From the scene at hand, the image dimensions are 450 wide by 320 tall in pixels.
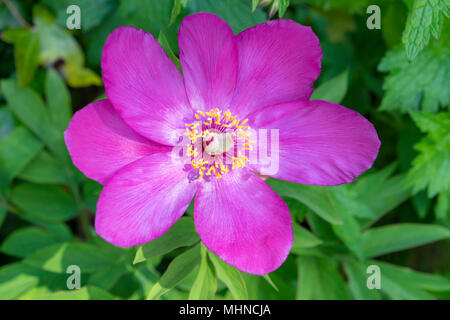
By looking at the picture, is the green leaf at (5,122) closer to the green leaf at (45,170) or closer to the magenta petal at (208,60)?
the green leaf at (45,170)

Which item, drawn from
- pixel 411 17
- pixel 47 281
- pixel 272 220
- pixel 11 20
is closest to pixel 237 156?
pixel 272 220

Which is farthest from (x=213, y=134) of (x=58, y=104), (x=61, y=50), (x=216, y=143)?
(x=61, y=50)

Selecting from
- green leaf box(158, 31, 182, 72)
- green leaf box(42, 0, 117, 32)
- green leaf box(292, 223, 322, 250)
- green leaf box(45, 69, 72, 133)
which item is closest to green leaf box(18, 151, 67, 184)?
green leaf box(45, 69, 72, 133)

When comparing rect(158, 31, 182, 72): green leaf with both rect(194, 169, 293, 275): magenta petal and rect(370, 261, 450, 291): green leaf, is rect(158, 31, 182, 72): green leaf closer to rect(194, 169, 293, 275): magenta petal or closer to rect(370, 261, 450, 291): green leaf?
rect(194, 169, 293, 275): magenta petal

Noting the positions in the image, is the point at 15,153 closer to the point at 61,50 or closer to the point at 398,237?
the point at 61,50

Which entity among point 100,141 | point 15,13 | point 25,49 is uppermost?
point 15,13

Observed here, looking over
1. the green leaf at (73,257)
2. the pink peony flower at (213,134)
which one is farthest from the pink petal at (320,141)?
the green leaf at (73,257)
